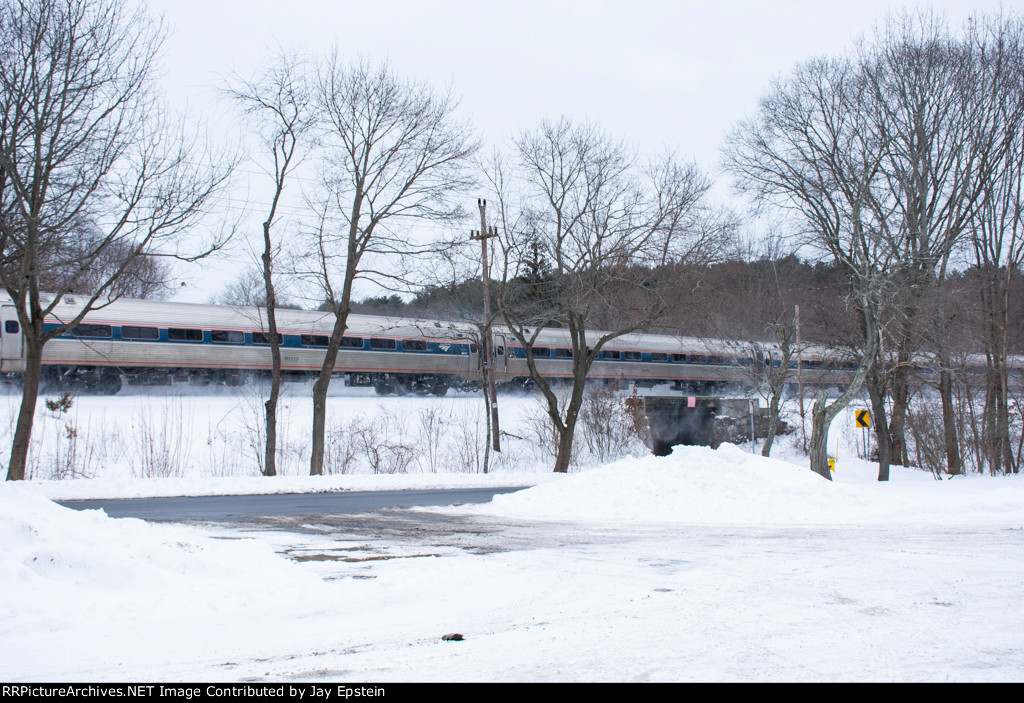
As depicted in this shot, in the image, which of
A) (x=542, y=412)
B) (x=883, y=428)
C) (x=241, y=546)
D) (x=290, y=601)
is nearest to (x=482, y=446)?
(x=542, y=412)

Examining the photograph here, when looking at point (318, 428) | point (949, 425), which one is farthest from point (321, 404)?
point (949, 425)

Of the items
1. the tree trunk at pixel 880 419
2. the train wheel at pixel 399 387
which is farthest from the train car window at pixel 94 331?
the tree trunk at pixel 880 419

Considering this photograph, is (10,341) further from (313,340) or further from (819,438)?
(819,438)

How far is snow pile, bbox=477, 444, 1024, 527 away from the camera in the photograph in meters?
11.4

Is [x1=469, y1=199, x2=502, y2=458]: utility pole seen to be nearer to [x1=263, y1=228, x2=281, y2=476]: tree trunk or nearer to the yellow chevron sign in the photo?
[x1=263, y1=228, x2=281, y2=476]: tree trunk

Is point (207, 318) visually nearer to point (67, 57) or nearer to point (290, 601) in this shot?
point (67, 57)

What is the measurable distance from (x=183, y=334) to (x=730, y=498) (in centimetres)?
2301

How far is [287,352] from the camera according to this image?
103 feet

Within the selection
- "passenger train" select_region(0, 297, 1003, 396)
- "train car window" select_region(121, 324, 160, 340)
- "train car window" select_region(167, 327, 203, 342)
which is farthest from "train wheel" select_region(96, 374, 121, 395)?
"train car window" select_region(167, 327, 203, 342)

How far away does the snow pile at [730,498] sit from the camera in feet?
37.4

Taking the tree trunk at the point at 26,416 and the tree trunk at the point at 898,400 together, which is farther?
the tree trunk at the point at 898,400

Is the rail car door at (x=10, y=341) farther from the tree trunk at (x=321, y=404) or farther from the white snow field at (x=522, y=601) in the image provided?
the white snow field at (x=522, y=601)

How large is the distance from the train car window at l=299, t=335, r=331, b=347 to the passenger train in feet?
0.13

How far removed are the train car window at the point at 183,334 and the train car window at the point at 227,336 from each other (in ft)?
1.55
